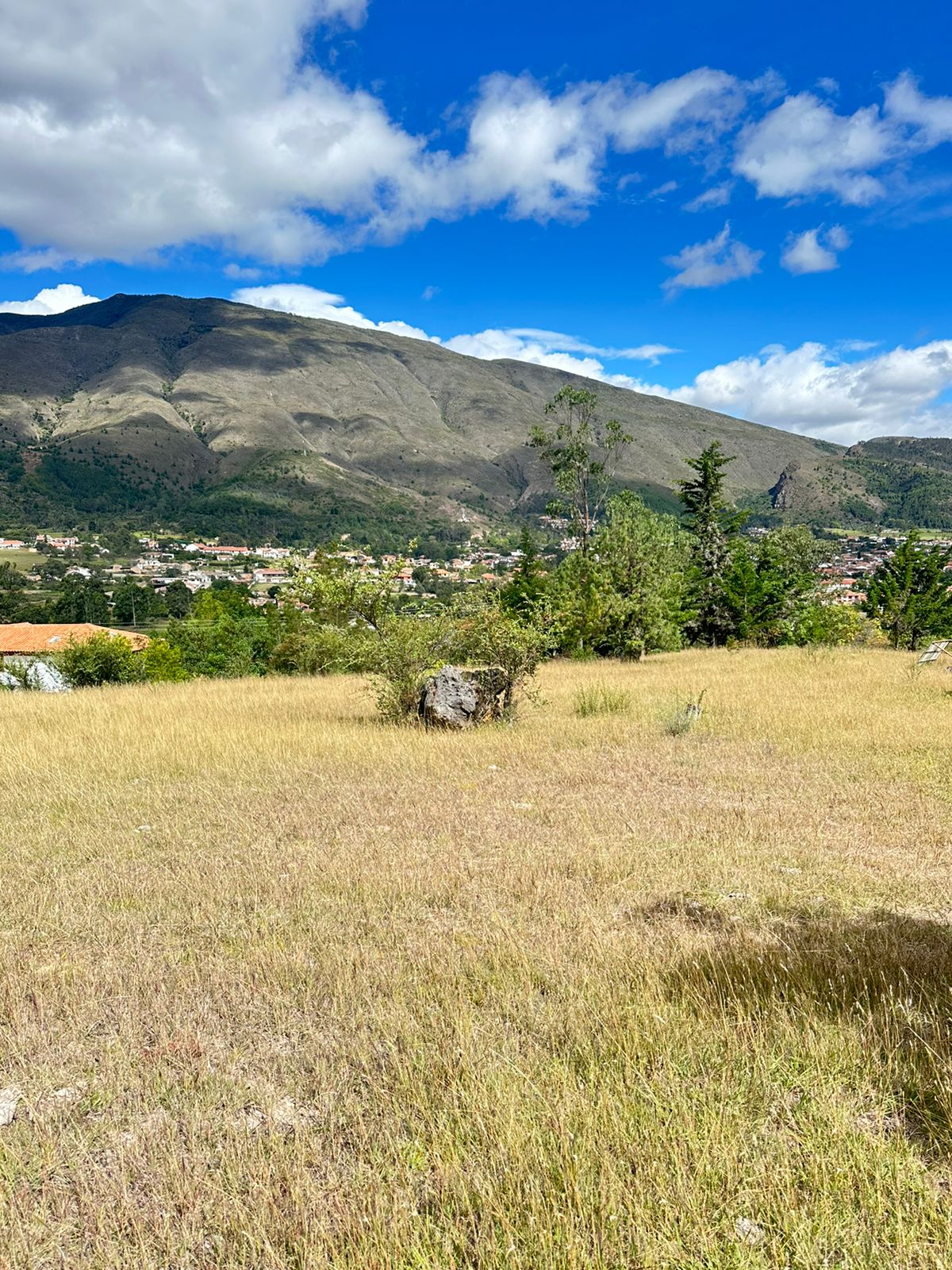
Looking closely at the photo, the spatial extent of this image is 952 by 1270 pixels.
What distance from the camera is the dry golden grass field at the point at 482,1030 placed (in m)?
2.39

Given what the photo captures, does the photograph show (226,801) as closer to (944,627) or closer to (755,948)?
(755,948)

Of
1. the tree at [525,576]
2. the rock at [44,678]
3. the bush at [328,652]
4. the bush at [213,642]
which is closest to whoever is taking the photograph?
the bush at [328,652]

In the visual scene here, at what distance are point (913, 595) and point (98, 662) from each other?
36.2m

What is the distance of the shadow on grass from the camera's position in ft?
9.78

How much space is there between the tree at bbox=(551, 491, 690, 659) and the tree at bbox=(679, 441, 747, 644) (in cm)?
963

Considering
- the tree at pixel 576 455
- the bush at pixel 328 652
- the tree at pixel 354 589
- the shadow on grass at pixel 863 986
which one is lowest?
the bush at pixel 328 652

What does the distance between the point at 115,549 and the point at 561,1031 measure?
190072 millimetres

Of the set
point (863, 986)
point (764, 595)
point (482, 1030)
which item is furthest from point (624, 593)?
point (482, 1030)

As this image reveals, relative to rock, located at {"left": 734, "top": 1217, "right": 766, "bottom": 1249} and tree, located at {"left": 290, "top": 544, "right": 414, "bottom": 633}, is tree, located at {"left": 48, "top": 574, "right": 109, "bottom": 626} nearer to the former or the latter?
tree, located at {"left": 290, "top": 544, "right": 414, "bottom": 633}

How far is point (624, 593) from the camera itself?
30250 mm

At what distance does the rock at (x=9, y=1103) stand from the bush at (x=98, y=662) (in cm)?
2403

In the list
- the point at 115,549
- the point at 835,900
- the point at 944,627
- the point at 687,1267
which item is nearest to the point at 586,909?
the point at 835,900

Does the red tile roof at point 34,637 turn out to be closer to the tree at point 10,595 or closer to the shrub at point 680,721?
the tree at point 10,595

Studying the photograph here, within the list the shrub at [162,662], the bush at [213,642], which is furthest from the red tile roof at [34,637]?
the shrub at [162,662]
